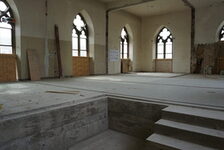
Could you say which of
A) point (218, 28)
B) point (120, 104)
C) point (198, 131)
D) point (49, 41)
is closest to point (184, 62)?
point (218, 28)

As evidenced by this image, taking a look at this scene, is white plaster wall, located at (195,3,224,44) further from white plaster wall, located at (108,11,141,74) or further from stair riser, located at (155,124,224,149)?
stair riser, located at (155,124,224,149)

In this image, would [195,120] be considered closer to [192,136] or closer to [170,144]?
[192,136]

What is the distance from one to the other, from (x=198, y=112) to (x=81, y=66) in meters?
7.08

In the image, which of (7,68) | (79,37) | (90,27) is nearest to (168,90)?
(7,68)

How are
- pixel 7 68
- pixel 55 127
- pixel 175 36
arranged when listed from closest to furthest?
1. pixel 55 127
2. pixel 7 68
3. pixel 175 36

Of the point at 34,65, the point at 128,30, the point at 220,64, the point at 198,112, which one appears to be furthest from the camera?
the point at 128,30

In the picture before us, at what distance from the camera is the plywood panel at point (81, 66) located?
877cm

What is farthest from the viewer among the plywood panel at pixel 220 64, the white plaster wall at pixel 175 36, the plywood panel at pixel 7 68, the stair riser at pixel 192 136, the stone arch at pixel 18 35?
the white plaster wall at pixel 175 36

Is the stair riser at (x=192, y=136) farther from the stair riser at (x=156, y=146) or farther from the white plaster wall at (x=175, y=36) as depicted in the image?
the white plaster wall at (x=175, y=36)

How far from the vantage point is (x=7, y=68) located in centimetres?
623

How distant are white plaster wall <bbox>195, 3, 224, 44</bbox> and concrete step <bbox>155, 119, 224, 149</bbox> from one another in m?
9.23

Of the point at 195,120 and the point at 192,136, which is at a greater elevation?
the point at 195,120

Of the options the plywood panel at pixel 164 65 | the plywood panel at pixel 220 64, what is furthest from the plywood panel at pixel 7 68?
the plywood panel at pixel 220 64

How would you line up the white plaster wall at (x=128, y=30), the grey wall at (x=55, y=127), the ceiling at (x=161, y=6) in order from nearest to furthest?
the grey wall at (x=55, y=127), the ceiling at (x=161, y=6), the white plaster wall at (x=128, y=30)
